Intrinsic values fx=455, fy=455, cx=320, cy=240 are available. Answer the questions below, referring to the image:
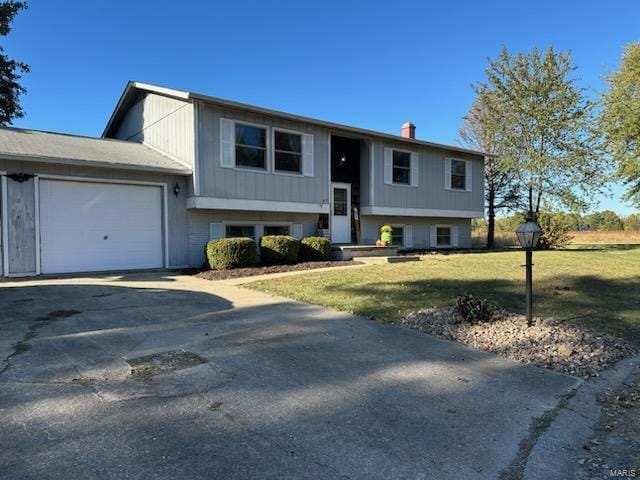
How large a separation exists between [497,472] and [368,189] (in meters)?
14.7

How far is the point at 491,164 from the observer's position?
1009 inches

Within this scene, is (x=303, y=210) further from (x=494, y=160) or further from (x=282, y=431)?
(x=494, y=160)

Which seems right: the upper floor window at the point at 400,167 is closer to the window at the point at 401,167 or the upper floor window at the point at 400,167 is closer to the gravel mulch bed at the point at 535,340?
the window at the point at 401,167

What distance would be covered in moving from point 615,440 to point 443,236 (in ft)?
58.7

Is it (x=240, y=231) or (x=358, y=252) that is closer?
(x=240, y=231)

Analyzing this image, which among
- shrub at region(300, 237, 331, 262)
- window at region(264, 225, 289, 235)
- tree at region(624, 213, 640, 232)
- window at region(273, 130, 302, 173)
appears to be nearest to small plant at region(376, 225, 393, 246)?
shrub at region(300, 237, 331, 262)

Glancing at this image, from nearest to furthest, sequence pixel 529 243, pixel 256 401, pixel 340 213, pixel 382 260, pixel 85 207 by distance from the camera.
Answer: pixel 256 401 < pixel 529 243 < pixel 85 207 < pixel 382 260 < pixel 340 213

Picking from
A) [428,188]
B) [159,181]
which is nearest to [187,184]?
[159,181]

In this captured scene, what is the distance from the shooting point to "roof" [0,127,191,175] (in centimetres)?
1080

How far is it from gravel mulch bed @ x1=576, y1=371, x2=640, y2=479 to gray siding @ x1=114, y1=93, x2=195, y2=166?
11.3 metres

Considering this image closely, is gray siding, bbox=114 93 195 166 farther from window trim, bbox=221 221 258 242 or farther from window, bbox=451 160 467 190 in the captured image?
window, bbox=451 160 467 190

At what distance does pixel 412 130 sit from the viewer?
1977 cm

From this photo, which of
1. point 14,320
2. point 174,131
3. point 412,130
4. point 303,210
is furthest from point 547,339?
point 412,130

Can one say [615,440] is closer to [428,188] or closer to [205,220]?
[205,220]
